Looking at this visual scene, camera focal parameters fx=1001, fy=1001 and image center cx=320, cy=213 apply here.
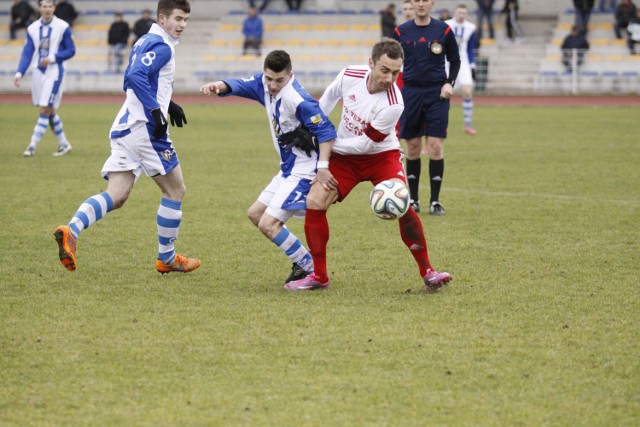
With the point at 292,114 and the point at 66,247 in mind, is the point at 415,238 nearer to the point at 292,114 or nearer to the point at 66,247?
the point at 292,114

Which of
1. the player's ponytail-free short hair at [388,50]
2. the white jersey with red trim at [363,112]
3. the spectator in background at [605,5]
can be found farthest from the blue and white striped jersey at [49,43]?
the spectator in background at [605,5]

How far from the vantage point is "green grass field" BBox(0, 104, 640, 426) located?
425cm

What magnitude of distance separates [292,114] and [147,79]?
100cm

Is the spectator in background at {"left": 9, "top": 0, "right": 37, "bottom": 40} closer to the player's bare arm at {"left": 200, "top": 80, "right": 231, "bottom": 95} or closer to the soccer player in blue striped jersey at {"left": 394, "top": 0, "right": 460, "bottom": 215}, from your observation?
the soccer player in blue striped jersey at {"left": 394, "top": 0, "right": 460, "bottom": 215}

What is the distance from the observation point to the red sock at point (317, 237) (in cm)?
645

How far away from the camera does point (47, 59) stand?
1433 centimetres

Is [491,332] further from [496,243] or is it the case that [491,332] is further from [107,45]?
[107,45]

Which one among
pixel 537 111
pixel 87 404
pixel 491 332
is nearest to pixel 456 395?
pixel 491 332

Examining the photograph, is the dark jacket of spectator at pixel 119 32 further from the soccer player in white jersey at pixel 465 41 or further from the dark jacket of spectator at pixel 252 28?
the soccer player in white jersey at pixel 465 41

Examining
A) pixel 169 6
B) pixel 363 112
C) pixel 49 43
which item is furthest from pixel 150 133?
pixel 49 43

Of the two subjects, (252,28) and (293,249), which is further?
(252,28)

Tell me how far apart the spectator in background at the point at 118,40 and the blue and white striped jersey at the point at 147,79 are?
24.8 metres

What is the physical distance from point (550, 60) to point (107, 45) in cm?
1426

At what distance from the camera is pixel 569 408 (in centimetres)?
420
